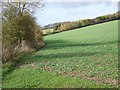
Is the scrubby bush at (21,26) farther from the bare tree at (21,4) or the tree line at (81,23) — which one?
the tree line at (81,23)

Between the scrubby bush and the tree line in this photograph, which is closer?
the scrubby bush

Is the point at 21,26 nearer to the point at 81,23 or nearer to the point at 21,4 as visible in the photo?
the point at 21,4

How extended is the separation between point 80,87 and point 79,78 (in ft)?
7.36

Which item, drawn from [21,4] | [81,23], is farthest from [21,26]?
[81,23]

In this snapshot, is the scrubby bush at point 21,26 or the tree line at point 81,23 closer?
the scrubby bush at point 21,26

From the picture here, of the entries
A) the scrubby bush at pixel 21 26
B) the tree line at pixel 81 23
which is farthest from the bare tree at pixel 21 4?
the tree line at pixel 81 23

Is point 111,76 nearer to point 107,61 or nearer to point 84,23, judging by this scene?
point 107,61

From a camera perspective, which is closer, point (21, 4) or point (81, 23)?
point (21, 4)

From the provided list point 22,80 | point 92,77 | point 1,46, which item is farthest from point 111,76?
point 1,46

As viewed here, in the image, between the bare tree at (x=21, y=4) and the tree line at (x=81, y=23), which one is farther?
the tree line at (x=81, y=23)

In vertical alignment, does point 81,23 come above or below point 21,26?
below

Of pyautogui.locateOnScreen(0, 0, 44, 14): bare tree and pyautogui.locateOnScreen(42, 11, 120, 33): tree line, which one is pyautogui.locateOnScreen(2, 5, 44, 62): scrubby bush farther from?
pyautogui.locateOnScreen(42, 11, 120, 33): tree line

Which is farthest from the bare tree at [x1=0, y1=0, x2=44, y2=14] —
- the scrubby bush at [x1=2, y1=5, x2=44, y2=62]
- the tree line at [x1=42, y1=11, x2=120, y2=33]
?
the tree line at [x1=42, y1=11, x2=120, y2=33]

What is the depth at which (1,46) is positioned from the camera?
2944cm
